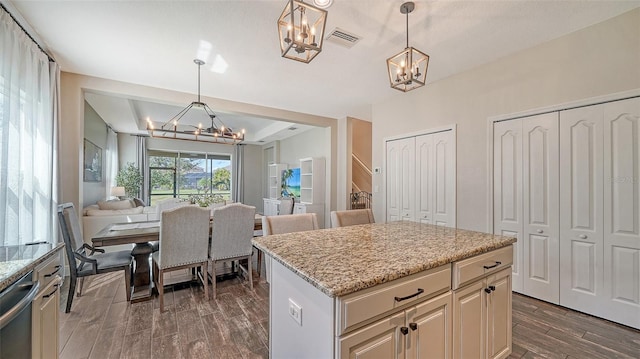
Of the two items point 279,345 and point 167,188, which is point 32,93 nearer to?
point 279,345

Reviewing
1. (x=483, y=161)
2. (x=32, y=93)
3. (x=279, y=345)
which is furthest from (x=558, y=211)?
(x=32, y=93)

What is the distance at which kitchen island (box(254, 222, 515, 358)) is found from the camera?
1066mm

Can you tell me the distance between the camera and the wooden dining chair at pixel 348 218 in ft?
8.96

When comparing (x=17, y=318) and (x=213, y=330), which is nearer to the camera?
(x=17, y=318)

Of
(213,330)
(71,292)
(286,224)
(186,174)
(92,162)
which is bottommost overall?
(213,330)

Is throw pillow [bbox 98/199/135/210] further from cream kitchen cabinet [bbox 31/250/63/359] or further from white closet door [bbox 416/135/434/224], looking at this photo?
white closet door [bbox 416/135/434/224]

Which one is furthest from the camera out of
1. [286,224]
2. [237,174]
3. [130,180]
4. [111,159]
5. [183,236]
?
[237,174]

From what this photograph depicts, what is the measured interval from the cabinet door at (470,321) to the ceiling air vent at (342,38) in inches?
95.3

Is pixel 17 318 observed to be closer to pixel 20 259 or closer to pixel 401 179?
pixel 20 259

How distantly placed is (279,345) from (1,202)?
2.59 meters

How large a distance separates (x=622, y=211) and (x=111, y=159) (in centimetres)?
Answer: 949

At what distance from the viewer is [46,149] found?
2.92 metres

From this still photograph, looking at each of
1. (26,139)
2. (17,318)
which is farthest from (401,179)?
(26,139)

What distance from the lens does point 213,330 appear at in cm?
225
